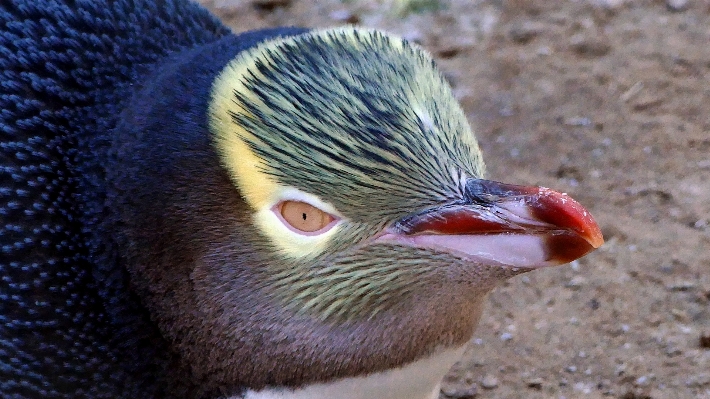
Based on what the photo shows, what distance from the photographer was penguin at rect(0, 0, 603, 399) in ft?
5.66

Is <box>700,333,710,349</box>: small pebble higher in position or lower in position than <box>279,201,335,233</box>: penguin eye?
lower

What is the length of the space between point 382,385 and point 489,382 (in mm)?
981

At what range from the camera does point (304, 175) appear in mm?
1729

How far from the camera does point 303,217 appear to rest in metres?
1.76

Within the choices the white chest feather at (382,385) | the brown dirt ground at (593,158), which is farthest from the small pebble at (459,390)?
the white chest feather at (382,385)

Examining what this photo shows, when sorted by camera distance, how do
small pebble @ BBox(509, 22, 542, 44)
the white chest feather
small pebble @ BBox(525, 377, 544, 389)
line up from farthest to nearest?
small pebble @ BBox(509, 22, 542, 44), small pebble @ BBox(525, 377, 544, 389), the white chest feather

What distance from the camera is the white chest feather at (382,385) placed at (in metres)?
1.91

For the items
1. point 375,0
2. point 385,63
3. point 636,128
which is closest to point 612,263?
point 636,128

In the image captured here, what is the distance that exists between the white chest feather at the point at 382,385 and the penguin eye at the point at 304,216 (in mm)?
373

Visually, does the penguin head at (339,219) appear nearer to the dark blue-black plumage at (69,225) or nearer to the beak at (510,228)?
the beak at (510,228)

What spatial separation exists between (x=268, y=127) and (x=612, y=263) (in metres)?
1.88

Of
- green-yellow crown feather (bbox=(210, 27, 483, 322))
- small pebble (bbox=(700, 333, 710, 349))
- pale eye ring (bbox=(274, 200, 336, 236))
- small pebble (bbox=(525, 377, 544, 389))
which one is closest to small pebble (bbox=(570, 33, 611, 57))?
small pebble (bbox=(700, 333, 710, 349))

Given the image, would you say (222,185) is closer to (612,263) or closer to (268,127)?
(268,127)

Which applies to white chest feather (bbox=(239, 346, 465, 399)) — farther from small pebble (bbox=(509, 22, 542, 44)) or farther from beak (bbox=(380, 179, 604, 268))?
small pebble (bbox=(509, 22, 542, 44))
